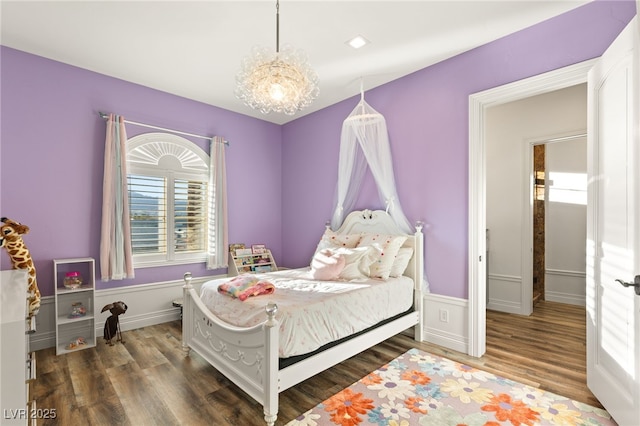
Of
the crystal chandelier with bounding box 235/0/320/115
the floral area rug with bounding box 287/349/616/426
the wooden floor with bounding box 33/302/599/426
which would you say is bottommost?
the wooden floor with bounding box 33/302/599/426

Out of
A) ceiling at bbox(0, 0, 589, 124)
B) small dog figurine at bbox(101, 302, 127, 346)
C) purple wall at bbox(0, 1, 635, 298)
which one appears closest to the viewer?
ceiling at bbox(0, 0, 589, 124)

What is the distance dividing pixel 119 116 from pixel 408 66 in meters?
3.29

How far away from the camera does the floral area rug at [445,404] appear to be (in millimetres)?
2012

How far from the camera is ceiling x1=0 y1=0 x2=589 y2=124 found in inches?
94.9

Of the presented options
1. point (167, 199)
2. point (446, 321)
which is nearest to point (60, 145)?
point (167, 199)

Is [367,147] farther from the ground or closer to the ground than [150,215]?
farther from the ground

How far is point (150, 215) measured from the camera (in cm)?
389

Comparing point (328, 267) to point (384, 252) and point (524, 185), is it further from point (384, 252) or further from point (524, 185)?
point (524, 185)

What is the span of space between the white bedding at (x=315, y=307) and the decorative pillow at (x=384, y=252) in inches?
4.9

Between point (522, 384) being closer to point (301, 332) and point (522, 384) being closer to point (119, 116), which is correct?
point (301, 332)

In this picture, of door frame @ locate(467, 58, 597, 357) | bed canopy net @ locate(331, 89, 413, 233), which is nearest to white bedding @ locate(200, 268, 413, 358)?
door frame @ locate(467, 58, 597, 357)


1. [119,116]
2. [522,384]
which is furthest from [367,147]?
[119,116]

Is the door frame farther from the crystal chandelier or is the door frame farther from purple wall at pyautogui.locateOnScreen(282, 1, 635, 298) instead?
the crystal chandelier

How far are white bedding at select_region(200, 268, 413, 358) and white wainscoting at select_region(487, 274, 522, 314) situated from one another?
74.7 inches
